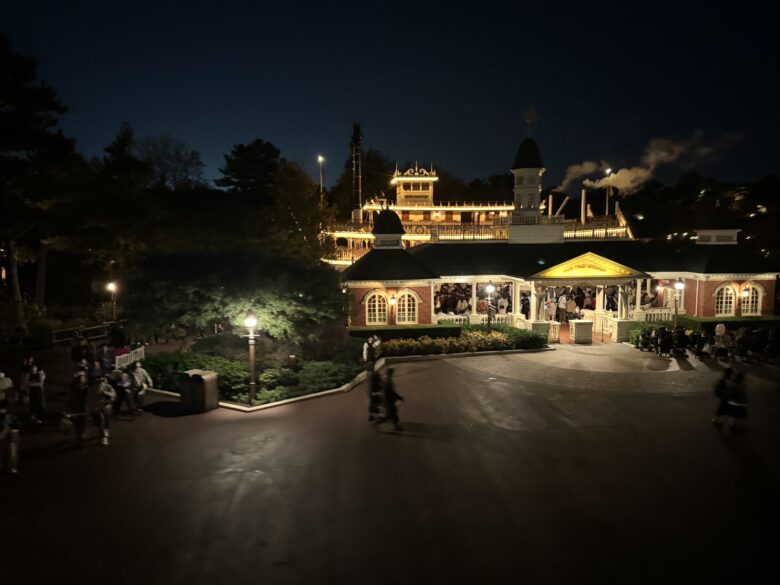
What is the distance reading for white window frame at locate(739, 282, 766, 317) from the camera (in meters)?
27.4

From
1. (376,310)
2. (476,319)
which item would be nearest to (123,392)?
(376,310)

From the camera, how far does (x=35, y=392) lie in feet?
45.3

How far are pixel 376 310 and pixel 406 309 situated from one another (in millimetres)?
1525

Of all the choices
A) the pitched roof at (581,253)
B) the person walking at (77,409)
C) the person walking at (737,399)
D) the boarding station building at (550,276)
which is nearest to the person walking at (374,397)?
the person walking at (77,409)

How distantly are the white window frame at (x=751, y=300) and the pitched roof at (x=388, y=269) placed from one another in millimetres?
16259

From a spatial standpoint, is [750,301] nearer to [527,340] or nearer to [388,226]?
[527,340]

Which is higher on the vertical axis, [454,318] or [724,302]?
[724,302]

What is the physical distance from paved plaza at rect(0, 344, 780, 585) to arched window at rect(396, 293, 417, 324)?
37.2 ft

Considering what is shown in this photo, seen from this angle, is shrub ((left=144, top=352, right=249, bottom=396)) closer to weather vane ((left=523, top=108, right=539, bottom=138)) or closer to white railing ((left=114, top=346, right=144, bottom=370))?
white railing ((left=114, top=346, right=144, bottom=370))

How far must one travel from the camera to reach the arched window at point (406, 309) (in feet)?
86.9

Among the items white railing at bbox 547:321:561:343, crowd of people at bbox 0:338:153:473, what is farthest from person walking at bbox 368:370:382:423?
white railing at bbox 547:321:561:343

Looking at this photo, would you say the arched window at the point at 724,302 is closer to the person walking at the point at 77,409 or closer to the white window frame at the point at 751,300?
the white window frame at the point at 751,300

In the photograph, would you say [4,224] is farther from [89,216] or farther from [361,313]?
[361,313]

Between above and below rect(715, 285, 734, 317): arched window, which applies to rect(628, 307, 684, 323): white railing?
below
